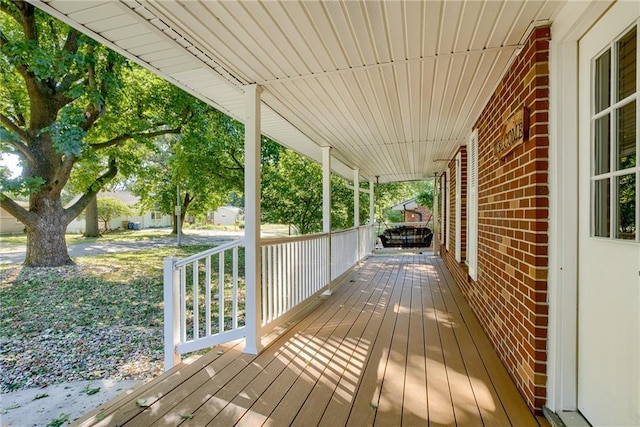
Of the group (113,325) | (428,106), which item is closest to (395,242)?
(428,106)

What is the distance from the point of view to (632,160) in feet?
4.38

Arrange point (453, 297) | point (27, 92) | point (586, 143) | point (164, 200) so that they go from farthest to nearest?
point (164, 200) → point (27, 92) → point (453, 297) → point (586, 143)

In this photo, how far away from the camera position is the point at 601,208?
1542 mm

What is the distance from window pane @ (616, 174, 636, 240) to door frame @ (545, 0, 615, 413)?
0.96 ft

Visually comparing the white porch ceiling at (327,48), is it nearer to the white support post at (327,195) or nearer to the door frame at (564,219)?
the door frame at (564,219)

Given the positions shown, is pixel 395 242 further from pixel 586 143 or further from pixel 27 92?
pixel 27 92

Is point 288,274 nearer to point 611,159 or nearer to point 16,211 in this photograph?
point 611,159

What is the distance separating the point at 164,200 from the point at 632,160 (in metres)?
17.9

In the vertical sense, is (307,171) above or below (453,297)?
above

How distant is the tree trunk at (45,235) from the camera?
8.40 meters

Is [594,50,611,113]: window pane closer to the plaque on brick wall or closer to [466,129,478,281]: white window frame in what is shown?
the plaque on brick wall

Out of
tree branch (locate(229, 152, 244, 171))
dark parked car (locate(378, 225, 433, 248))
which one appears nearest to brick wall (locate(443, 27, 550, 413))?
dark parked car (locate(378, 225, 433, 248))

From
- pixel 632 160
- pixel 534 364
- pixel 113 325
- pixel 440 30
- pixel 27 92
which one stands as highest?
pixel 27 92

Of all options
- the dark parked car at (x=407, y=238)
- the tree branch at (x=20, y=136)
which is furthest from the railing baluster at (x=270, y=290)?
the tree branch at (x=20, y=136)
